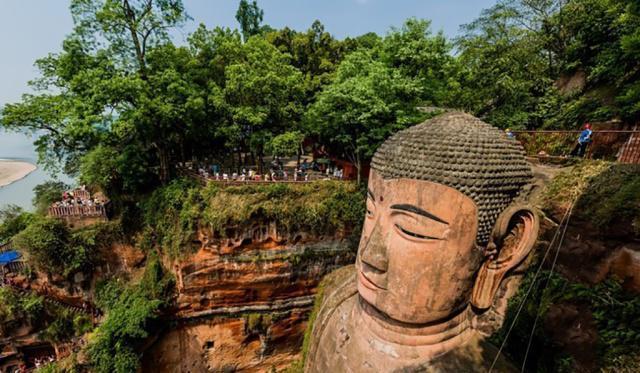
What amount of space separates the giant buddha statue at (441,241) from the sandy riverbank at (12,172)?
5616cm

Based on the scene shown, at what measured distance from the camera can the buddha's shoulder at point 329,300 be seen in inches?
165

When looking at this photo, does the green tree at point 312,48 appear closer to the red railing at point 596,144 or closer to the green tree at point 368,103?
the green tree at point 368,103

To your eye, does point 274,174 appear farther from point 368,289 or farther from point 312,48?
point 368,289

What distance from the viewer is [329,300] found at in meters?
4.53

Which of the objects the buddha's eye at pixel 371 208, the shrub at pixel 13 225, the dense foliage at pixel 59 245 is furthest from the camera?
the shrub at pixel 13 225

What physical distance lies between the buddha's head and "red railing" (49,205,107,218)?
14153 mm

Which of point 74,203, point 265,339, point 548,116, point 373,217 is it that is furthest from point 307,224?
point 548,116

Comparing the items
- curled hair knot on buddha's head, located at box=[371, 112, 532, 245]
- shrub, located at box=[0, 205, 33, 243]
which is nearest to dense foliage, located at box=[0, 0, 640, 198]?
shrub, located at box=[0, 205, 33, 243]

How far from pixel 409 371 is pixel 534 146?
310 inches

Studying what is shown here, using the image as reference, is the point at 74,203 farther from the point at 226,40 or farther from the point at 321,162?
the point at 321,162

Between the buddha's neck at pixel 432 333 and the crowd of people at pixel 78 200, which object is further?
the crowd of people at pixel 78 200

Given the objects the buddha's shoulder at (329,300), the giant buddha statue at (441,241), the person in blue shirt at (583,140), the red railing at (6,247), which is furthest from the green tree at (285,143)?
the red railing at (6,247)

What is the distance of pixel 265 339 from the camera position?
11.2 m

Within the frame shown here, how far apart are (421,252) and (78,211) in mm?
15224
